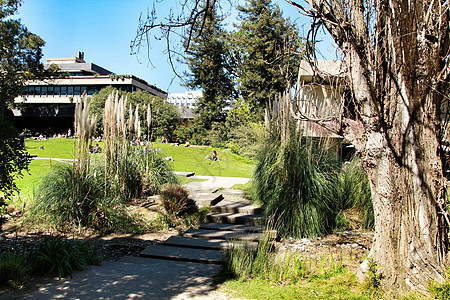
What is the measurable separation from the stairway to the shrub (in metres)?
0.50

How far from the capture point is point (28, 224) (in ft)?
19.9

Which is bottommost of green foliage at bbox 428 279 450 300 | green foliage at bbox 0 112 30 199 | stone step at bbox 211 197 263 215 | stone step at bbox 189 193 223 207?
green foliage at bbox 428 279 450 300

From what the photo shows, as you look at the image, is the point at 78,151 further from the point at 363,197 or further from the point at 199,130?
the point at 199,130

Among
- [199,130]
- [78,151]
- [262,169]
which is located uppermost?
[199,130]

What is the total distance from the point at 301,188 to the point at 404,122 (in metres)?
2.51

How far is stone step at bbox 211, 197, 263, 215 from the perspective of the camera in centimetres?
686

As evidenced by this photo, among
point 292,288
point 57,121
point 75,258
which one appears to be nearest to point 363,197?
point 292,288

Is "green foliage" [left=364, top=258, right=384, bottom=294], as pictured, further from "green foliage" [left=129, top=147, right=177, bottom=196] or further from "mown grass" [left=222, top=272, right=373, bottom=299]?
"green foliage" [left=129, top=147, right=177, bottom=196]

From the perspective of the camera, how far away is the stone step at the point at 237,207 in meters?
6.86

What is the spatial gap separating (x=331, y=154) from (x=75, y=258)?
473cm

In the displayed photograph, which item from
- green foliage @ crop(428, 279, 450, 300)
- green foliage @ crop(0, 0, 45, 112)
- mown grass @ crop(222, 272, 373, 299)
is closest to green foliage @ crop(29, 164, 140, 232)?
mown grass @ crop(222, 272, 373, 299)

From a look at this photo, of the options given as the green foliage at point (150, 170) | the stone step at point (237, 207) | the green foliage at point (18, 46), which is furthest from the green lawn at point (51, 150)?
the stone step at point (237, 207)

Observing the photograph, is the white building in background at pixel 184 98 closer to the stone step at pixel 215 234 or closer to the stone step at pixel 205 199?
the stone step at pixel 205 199

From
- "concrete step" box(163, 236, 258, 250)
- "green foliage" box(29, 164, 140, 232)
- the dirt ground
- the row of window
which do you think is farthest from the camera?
the row of window
